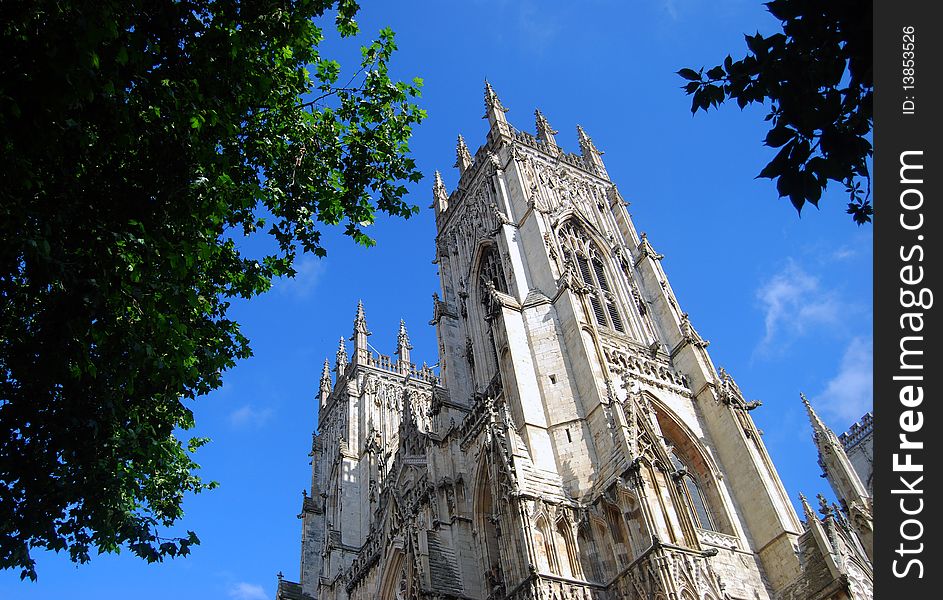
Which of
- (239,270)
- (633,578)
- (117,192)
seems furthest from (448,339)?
(117,192)

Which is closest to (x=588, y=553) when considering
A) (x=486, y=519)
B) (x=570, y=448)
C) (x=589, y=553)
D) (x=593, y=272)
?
(x=589, y=553)

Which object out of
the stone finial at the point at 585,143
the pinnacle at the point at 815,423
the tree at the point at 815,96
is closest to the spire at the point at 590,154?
the stone finial at the point at 585,143

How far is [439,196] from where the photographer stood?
37.2 m

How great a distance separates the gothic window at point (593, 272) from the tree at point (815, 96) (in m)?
17.2

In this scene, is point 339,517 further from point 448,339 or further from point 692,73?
point 692,73

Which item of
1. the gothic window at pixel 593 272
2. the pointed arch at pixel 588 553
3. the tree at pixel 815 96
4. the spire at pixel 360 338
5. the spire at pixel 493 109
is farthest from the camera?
the spire at pixel 360 338

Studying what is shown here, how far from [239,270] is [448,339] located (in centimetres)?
1817

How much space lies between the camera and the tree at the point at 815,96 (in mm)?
6398

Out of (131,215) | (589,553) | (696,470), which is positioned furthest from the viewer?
(696,470)

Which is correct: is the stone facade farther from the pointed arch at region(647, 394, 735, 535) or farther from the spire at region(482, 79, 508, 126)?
the spire at region(482, 79, 508, 126)

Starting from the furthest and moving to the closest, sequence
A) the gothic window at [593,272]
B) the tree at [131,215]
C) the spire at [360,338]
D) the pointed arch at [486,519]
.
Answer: the spire at [360,338]
the gothic window at [593,272]
the pointed arch at [486,519]
the tree at [131,215]

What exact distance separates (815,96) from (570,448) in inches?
564

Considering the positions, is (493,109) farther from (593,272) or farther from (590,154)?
(593,272)

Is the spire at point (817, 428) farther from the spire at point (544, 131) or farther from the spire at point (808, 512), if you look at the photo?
Result: the spire at point (544, 131)
